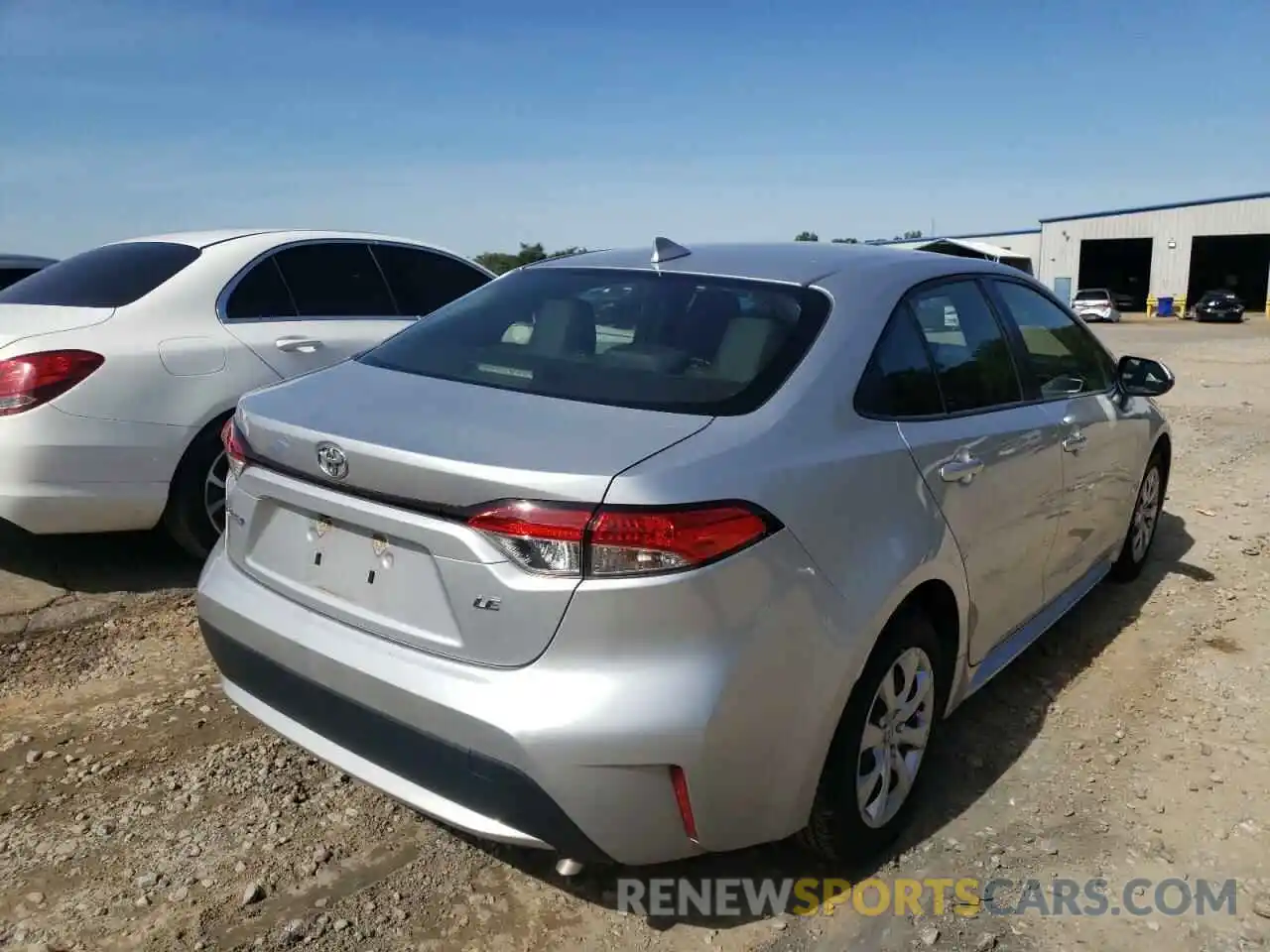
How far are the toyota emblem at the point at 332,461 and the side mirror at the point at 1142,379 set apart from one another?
351cm

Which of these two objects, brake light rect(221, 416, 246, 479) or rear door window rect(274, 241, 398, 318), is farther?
rear door window rect(274, 241, 398, 318)

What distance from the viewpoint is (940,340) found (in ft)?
10.1

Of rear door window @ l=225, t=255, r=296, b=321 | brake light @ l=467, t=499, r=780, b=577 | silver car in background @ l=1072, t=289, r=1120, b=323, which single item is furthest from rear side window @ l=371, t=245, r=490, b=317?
silver car in background @ l=1072, t=289, r=1120, b=323

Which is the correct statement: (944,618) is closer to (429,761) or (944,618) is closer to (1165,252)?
(429,761)

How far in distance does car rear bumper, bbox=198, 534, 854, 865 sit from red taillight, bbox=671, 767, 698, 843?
11 mm

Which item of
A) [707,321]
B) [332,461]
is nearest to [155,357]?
[332,461]

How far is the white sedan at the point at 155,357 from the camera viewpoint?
13.3 feet

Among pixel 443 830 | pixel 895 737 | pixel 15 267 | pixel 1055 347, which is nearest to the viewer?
pixel 895 737

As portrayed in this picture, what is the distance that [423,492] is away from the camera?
2117mm

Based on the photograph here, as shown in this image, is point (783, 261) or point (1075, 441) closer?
point (783, 261)

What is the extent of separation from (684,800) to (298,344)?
A: 3.53 metres

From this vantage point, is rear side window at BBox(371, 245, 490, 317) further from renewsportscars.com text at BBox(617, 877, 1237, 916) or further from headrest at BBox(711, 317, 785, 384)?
renewsportscars.com text at BBox(617, 877, 1237, 916)

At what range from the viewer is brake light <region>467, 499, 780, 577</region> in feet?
6.50

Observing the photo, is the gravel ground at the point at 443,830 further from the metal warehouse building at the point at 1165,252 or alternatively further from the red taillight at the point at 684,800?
the metal warehouse building at the point at 1165,252
